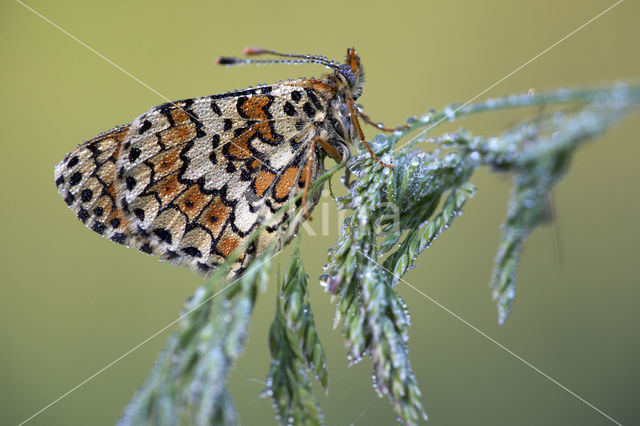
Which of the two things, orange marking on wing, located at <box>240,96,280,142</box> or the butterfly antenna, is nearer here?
the butterfly antenna

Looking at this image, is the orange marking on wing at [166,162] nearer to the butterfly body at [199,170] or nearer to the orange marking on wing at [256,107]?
the butterfly body at [199,170]

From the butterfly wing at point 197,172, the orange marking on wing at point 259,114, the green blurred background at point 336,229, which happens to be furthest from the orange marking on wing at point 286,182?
the green blurred background at point 336,229

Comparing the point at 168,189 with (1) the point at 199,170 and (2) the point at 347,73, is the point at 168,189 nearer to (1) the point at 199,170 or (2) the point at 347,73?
(1) the point at 199,170

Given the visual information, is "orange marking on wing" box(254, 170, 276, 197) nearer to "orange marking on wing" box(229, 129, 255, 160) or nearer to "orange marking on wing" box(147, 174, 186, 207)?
"orange marking on wing" box(229, 129, 255, 160)

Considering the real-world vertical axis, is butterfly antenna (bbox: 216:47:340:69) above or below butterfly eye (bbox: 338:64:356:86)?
above

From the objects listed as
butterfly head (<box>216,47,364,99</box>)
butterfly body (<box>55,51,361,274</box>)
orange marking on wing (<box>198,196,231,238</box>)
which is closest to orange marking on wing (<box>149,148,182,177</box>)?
butterfly body (<box>55,51,361,274</box>)

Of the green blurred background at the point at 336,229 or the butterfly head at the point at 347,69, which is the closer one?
the butterfly head at the point at 347,69

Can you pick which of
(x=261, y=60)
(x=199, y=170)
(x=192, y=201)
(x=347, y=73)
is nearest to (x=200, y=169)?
(x=199, y=170)

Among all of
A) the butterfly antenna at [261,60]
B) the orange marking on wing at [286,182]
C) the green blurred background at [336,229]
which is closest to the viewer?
the butterfly antenna at [261,60]
